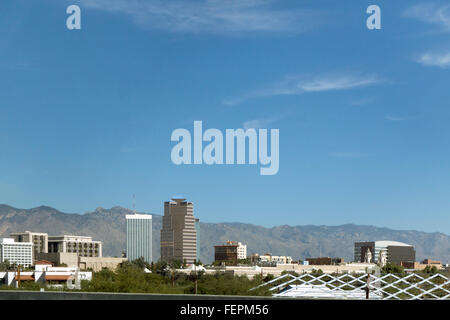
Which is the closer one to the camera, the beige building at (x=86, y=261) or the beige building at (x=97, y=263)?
the beige building at (x=97, y=263)

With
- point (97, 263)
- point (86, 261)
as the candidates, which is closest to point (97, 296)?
point (97, 263)

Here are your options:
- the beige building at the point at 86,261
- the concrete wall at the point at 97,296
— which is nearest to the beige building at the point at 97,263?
the beige building at the point at 86,261

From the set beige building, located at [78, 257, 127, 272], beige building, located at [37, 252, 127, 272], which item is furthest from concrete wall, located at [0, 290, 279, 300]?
beige building, located at [78, 257, 127, 272]

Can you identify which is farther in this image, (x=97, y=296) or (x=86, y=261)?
(x=86, y=261)

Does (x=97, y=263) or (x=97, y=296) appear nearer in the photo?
(x=97, y=296)

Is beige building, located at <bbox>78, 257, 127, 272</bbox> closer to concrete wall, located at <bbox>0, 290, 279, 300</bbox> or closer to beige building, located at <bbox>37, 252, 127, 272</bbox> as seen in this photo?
beige building, located at <bbox>37, 252, 127, 272</bbox>

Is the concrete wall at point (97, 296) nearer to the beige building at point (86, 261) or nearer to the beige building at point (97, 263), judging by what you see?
the beige building at point (86, 261)

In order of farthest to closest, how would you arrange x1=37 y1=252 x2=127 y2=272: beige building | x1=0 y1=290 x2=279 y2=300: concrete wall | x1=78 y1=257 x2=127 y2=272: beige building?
x1=37 y1=252 x2=127 y2=272: beige building
x1=78 y1=257 x2=127 y2=272: beige building
x1=0 y1=290 x2=279 y2=300: concrete wall

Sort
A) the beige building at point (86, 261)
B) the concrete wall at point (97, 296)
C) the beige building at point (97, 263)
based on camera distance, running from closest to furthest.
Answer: the concrete wall at point (97, 296)
the beige building at point (97, 263)
the beige building at point (86, 261)

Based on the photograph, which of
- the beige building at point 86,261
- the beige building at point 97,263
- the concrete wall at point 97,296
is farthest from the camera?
the beige building at point 86,261

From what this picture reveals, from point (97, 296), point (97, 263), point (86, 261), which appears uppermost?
point (97, 296)

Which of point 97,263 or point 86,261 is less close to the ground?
point 86,261

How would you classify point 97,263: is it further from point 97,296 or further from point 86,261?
point 97,296
